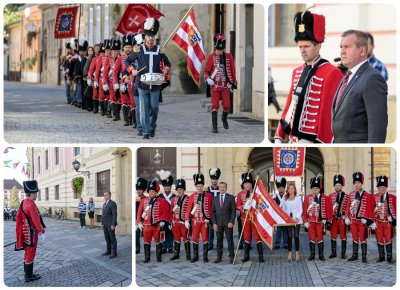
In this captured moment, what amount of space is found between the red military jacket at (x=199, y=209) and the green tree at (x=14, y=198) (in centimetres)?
158

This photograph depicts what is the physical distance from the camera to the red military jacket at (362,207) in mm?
7109

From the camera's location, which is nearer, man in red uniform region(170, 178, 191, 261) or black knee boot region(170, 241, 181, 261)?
black knee boot region(170, 241, 181, 261)

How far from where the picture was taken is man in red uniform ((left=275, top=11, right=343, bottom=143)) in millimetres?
5062

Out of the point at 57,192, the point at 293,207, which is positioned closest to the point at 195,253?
the point at 293,207

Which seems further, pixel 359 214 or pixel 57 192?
pixel 359 214

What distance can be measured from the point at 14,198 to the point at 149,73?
160cm

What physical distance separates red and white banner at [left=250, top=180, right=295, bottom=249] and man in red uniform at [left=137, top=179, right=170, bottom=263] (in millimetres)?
840

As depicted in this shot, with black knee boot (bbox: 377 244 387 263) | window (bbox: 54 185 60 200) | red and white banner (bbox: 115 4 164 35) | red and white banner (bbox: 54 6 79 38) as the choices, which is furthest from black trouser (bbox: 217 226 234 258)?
red and white banner (bbox: 54 6 79 38)

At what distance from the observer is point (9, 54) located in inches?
609

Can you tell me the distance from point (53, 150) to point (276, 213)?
2.20 metres

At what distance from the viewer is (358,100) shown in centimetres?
486

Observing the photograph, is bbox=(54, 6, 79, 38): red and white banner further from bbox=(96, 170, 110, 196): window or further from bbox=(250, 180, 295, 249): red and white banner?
bbox=(250, 180, 295, 249): red and white banner

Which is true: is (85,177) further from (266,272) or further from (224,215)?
(266,272)

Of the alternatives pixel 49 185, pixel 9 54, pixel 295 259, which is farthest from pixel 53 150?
pixel 9 54
